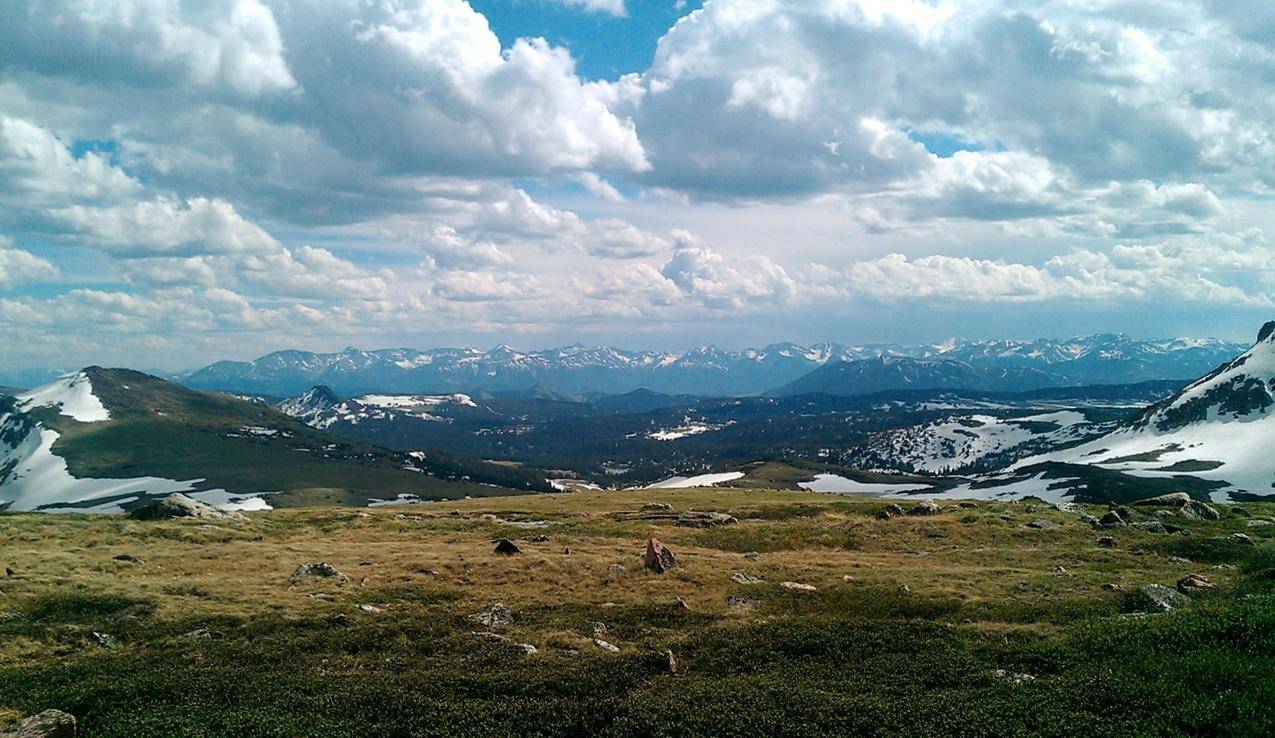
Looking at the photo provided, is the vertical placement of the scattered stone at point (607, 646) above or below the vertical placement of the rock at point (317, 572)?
below

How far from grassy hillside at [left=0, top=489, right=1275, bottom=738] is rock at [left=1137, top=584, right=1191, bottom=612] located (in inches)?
24.7

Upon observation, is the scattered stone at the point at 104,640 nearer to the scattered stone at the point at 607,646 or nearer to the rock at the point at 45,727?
the rock at the point at 45,727

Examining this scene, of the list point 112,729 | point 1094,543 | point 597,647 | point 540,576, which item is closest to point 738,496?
point 1094,543

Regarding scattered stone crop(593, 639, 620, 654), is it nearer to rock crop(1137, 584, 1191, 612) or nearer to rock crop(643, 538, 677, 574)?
rock crop(643, 538, 677, 574)

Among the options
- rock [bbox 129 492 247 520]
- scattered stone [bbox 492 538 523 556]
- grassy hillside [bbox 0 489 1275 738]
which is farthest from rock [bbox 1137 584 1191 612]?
rock [bbox 129 492 247 520]

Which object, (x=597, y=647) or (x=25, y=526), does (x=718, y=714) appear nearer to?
(x=597, y=647)

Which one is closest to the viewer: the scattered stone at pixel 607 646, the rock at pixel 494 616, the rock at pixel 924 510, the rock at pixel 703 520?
the scattered stone at pixel 607 646

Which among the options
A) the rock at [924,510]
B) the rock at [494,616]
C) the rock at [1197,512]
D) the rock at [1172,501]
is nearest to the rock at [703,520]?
the rock at [924,510]

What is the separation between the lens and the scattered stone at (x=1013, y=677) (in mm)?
23719

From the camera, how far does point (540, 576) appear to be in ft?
134

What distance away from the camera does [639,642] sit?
29531mm

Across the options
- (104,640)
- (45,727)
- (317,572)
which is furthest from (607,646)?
(104,640)

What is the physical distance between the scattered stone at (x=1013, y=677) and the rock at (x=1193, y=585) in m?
15.4

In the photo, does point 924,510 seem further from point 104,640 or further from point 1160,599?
point 104,640
